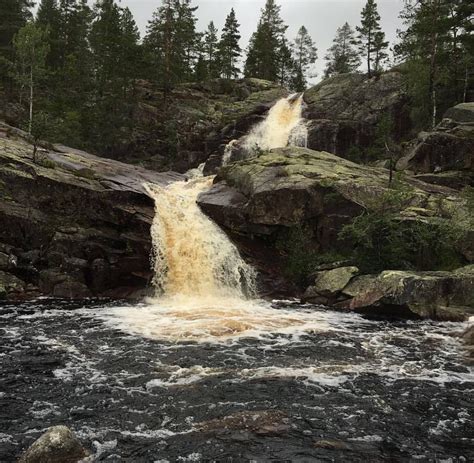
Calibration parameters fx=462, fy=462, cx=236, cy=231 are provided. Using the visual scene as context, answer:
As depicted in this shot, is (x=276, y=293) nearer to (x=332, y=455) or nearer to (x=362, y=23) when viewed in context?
(x=332, y=455)

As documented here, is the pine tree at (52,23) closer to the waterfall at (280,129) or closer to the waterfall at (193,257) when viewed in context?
the waterfall at (280,129)

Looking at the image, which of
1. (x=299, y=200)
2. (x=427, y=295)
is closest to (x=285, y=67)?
(x=299, y=200)

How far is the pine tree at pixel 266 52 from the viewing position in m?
64.6

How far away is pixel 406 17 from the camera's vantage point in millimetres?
39594

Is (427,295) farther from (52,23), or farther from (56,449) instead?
(52,23)

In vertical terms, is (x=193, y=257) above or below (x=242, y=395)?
above

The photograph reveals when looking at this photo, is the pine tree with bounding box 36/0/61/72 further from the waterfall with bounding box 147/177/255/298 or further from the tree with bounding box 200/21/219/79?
the waterfall with bounding box 147/177/255/298

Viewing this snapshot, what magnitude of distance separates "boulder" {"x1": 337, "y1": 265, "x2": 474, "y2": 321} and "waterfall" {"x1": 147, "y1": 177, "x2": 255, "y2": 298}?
6.84 m

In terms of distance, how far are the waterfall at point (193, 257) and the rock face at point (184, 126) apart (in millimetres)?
16664

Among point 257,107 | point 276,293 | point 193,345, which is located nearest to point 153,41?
point 257,107

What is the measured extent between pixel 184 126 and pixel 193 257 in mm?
26651

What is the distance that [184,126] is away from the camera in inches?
1828

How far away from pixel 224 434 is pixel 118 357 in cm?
501

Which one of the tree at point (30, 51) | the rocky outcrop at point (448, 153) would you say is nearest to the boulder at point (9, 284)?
the tree at point (30, 51)
